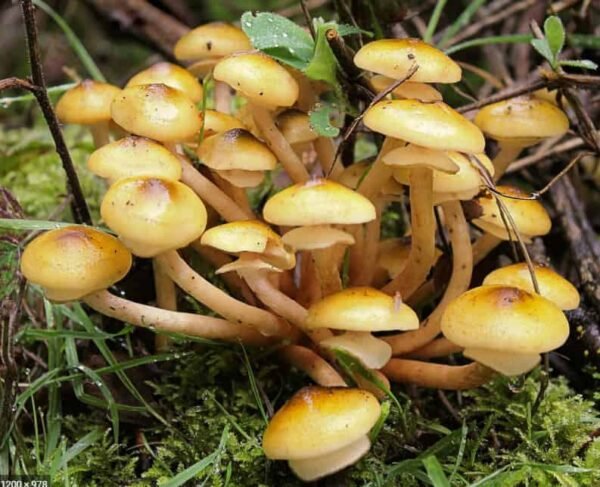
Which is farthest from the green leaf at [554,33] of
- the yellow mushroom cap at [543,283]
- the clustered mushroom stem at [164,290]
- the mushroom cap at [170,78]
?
the clustered mushroom stem at [164,290]

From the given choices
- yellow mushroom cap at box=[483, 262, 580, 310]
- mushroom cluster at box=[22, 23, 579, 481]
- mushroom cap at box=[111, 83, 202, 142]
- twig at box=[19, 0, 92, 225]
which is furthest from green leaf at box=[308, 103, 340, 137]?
twig at box=[19, 0, 92, 225]

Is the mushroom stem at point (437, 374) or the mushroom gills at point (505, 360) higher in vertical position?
the mushroom gills at point (505, 360)

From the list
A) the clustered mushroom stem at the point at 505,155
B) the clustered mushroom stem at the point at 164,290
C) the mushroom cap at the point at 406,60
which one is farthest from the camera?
the clustered mushroom stem at the point at 505,155

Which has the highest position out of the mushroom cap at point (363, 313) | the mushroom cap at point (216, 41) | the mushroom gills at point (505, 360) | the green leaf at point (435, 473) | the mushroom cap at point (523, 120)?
the mushroom cap at point (216, 41)

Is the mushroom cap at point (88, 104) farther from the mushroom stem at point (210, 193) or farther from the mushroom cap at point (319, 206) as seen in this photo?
the mushroom cap at point (319, 206)

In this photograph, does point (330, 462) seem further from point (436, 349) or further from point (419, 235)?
point (419, 235)

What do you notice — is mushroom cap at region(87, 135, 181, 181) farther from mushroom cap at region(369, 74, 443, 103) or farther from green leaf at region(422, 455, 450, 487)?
green leaf at region(422, 455, 450, 487)
